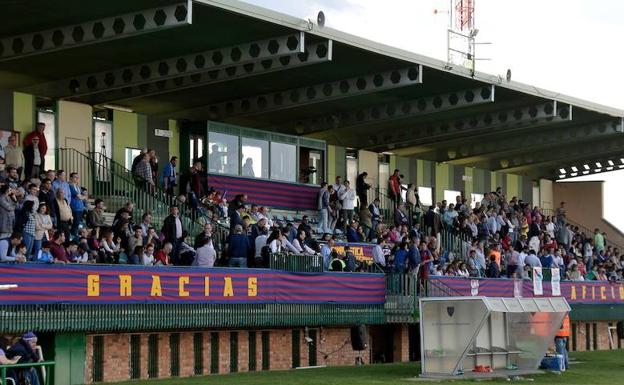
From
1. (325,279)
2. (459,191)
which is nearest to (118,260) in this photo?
(325,279)

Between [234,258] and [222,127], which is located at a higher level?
[222,127]

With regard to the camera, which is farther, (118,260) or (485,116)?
(485,116)

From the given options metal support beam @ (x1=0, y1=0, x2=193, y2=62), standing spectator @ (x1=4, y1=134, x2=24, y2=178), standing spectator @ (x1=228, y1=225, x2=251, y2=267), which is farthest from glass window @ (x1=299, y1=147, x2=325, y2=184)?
metal support beam @ (x1=0, y1=0, x2=193, y2=62)

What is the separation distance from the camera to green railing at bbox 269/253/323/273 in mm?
29250

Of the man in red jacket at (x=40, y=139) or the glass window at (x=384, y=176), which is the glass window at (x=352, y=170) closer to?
the glass window at (x=384, y=176)

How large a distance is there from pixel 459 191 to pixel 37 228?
93.7 ft

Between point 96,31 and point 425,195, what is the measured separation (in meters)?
22.7

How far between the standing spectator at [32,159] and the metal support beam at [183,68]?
10.9ft

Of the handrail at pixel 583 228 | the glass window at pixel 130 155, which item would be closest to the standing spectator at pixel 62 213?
the glass window at pixel 130 155

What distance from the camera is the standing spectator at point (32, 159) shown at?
96.9ft

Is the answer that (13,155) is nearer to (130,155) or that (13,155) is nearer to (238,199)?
(238,199)

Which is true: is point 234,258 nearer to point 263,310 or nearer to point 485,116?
point 263,310

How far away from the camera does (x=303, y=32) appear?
30.5 metres

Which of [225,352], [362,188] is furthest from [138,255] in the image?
[362,188]
